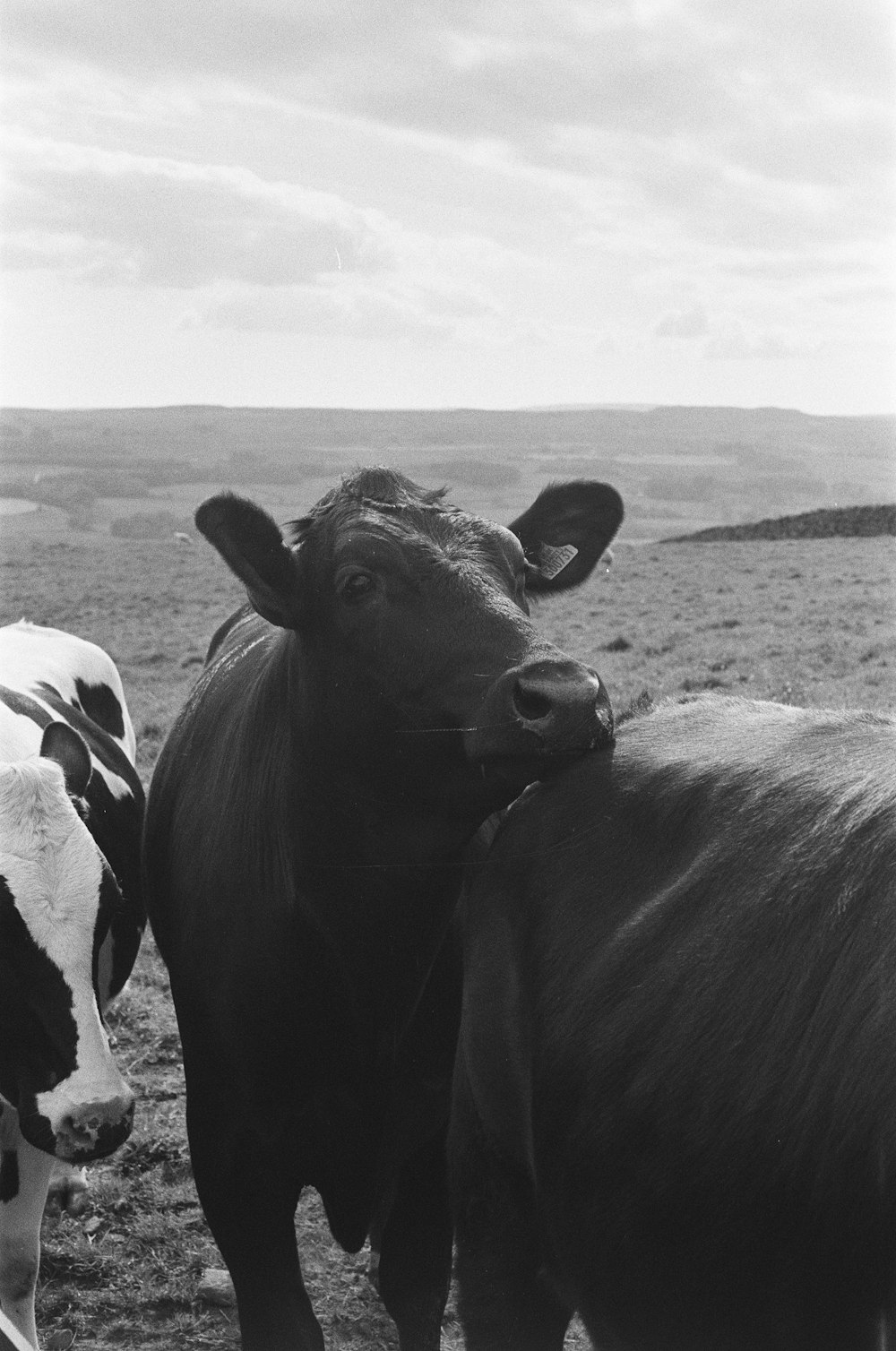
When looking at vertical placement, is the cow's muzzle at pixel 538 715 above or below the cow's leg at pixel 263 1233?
above

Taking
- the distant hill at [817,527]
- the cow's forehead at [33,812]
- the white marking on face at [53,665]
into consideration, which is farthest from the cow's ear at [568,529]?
the distant hill at [817,527]

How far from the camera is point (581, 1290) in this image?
2.86 meters

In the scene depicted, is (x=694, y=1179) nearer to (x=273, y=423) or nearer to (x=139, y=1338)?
(x=139, y=1338)

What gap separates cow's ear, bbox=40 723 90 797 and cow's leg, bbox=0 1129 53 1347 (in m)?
1.08

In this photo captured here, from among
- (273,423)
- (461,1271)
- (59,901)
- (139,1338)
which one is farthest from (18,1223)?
(273,423)

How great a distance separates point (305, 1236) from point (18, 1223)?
100cm

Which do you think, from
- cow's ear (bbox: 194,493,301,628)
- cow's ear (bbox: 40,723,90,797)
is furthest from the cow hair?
cow's ear (bbox: 40,723,90,797)

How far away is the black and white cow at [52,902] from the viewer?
3604 mm

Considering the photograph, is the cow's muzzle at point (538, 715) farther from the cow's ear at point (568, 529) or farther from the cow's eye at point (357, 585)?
the cow's ear at point (568, 529)

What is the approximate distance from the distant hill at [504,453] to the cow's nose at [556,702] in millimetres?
33621

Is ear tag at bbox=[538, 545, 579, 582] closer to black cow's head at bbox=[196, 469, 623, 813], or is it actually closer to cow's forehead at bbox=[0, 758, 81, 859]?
black cow's head at bbox=[196, 469, 623, 813]

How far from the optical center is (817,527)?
2866 cm

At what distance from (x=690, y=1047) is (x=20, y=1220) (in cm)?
286

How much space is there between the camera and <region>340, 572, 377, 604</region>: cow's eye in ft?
11.2
